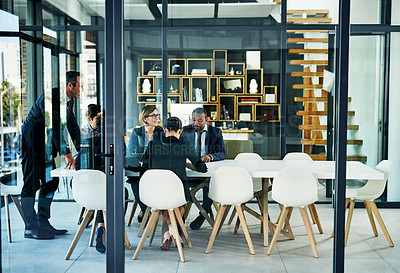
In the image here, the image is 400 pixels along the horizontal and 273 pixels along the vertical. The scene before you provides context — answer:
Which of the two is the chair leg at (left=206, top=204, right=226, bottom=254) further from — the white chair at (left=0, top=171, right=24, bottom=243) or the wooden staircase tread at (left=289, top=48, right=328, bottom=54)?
the white chair at (left=0, top=171, right=24, bottom=243)

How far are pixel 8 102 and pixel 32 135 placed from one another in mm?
309

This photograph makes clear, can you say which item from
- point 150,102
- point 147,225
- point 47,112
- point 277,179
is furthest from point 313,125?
point 47,112

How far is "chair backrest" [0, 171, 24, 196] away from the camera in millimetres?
3412

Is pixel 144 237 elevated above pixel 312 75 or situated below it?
below

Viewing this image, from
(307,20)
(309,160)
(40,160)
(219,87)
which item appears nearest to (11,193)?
(40,160)

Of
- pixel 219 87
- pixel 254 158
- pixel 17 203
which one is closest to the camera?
pixel 219 87

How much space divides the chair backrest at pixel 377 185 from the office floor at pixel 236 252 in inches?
5.3

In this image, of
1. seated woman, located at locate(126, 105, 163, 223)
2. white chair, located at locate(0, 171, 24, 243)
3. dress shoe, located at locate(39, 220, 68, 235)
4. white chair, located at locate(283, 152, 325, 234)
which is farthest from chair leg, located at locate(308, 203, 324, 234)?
white chair, located at locate(0, 171, 24, 243)

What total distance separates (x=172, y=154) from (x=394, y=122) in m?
1.65

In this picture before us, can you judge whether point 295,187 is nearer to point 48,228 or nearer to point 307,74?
point 307,74

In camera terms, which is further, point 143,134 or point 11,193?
point 11,193

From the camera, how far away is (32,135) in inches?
131

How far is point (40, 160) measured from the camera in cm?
335

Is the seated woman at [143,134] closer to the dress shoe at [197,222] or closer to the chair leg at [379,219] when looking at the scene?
the dress shoe at [197,222]
